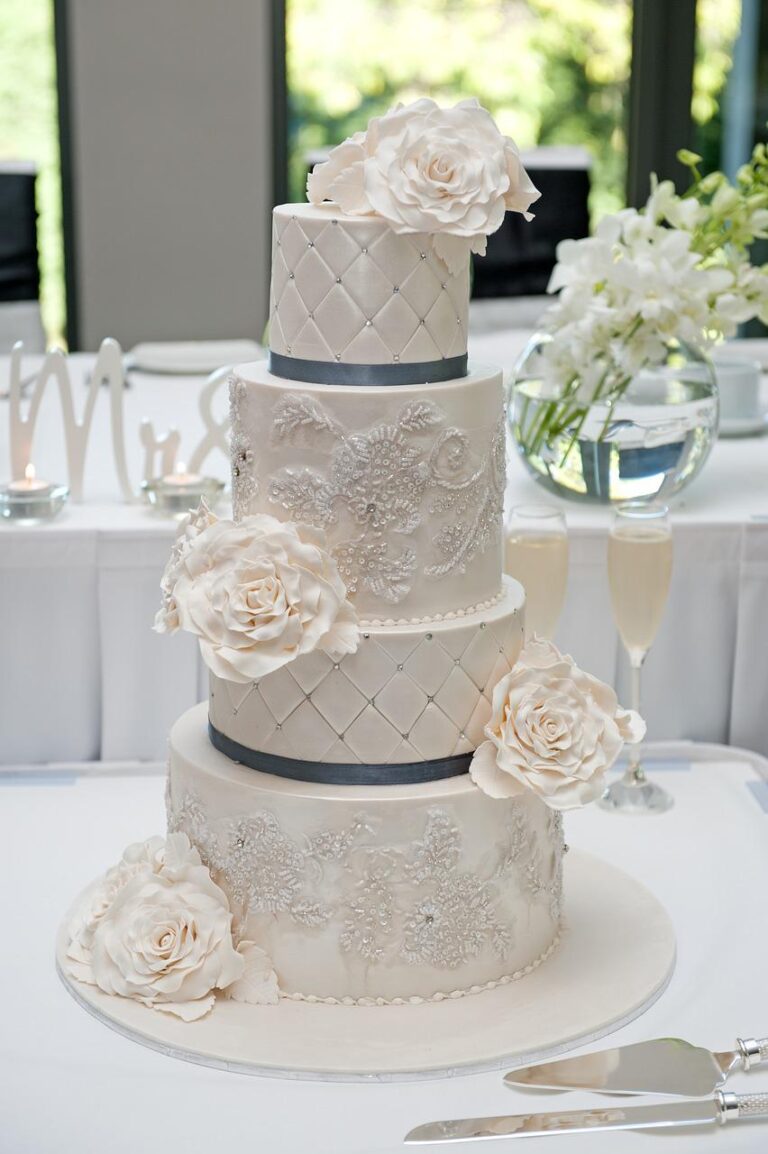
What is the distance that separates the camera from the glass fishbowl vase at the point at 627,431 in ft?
6.44

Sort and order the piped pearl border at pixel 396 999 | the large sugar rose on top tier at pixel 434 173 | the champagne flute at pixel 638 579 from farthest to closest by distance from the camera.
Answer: the champagne flute at pixel 638 579, the piped pearl border at pixel 396 999, the large sugar rose on top tier at pixel 434 173

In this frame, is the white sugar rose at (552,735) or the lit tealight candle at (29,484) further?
the lit tealight candle at (29,484)

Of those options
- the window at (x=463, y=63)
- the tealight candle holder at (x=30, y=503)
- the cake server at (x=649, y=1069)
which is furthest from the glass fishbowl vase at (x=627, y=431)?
the window at (x=463, y=63)

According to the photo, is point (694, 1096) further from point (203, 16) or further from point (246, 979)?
point (203, 16)

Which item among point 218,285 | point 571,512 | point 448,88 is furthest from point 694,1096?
point 448,88

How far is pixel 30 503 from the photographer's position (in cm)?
192

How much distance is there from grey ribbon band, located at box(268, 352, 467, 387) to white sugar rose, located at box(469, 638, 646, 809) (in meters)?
0.26

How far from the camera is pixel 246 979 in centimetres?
129

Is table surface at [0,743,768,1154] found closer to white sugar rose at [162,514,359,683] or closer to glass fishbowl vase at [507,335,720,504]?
white sugar rose at [162,514,359,683]

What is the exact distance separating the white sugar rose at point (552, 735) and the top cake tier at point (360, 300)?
273 millimetres

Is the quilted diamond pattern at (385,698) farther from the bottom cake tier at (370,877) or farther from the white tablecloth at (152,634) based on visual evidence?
the white tablecloth at (152,634)

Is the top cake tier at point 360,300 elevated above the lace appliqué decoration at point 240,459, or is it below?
above

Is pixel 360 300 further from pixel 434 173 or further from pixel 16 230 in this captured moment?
pixel 16 230

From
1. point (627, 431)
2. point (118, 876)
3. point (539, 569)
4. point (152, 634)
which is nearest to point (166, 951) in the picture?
point (118, 876)
